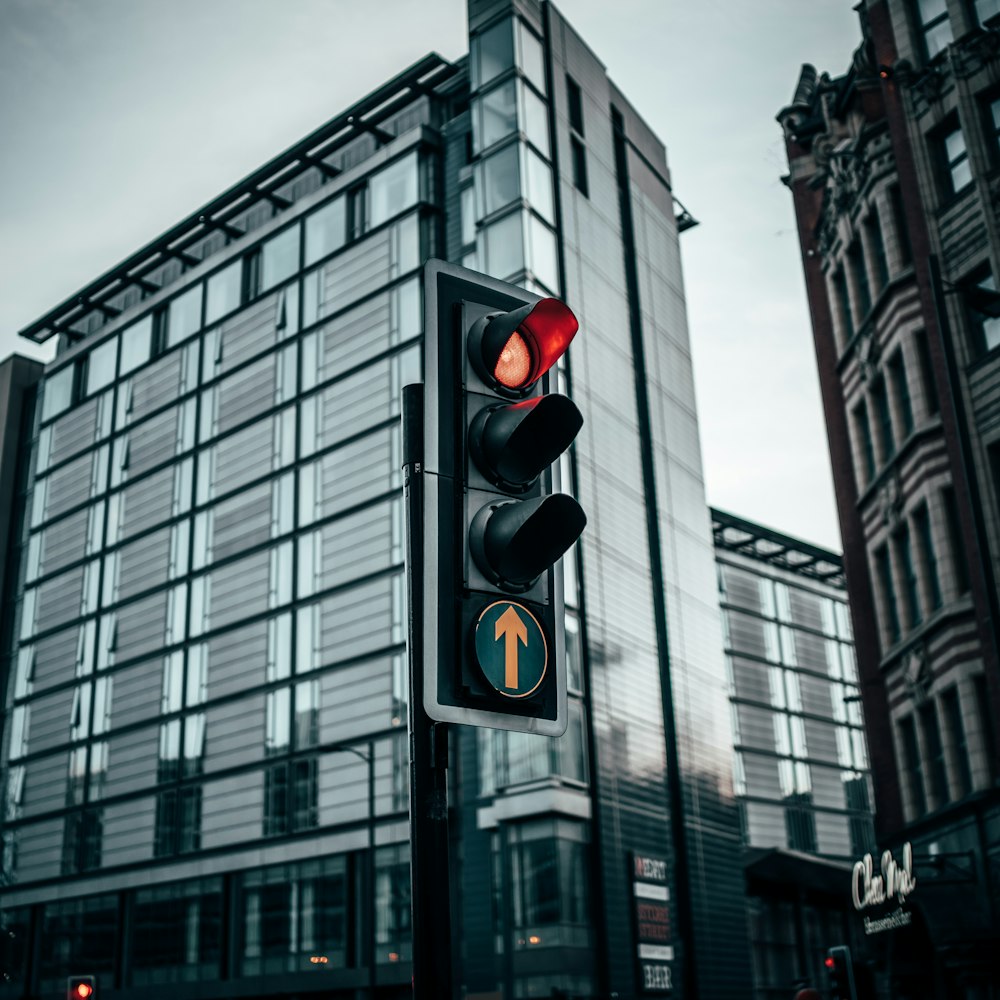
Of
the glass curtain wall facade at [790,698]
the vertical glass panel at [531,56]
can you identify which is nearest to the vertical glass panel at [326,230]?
the vertical glass panel at [531,56]

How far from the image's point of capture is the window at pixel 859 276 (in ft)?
119

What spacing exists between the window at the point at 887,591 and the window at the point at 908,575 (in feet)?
2.06

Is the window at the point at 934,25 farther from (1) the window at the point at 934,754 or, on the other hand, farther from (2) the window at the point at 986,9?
(1) the window at the point at 934,754

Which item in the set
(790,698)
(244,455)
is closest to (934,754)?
(244,455)

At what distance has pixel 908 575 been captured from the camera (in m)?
33.2

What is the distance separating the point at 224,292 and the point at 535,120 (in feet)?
72.6

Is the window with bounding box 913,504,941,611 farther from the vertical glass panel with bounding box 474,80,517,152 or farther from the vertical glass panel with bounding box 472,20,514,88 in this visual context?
the vertical glass panel with bounding box 472,20,514,88

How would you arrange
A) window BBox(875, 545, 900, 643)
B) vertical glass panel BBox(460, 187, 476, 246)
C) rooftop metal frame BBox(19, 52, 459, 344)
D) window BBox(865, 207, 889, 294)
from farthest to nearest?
1. rooftop metal frame BBox(19, 52, 459, 344)
2. vertical glass panel BBox(460, 187, 476, 246)
3. window BBox(865, 207, 889, 294)
4. window BBox(875, 545, 900, 643)

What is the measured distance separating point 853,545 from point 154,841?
1644 inches

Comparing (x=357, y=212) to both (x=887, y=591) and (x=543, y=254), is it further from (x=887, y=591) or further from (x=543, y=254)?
(x=887, y=591)

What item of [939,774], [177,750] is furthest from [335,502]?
[939,774]

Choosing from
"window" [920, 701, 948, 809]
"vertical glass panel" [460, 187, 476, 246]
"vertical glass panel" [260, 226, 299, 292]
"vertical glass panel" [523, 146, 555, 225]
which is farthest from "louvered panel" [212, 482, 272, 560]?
"window" [920, 701, 948, 809]

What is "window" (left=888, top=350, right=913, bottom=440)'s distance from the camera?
33.1 m

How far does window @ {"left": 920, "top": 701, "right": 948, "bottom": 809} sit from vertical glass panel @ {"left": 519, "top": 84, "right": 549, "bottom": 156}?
1457 inches
